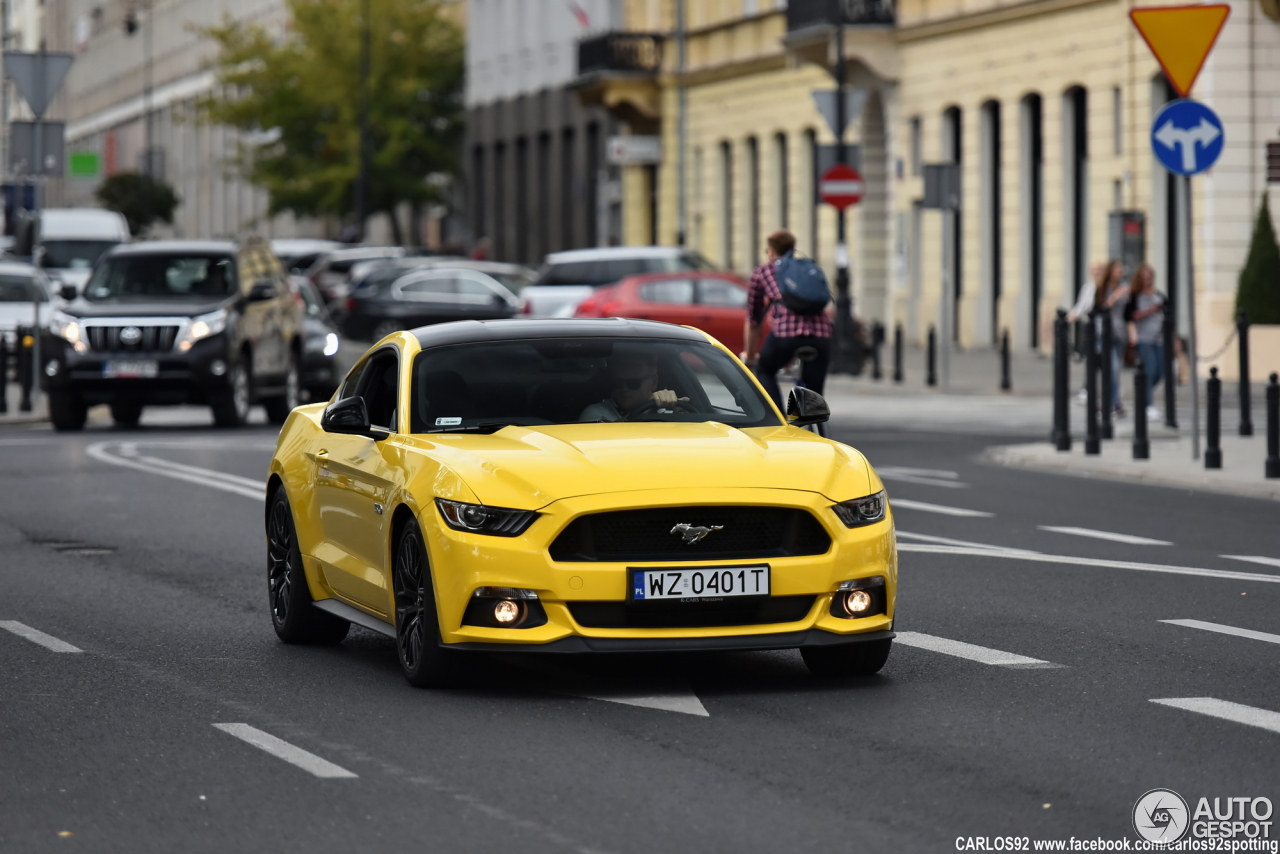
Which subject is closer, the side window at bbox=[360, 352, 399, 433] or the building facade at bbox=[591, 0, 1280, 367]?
the side window at bbox=[360, 352, 399, 433]

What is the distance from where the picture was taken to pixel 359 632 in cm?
1142

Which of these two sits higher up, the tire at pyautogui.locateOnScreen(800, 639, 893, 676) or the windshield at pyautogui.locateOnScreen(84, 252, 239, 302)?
the windshield at pyautogui.locateOnScreen(84, 252, 239, 302)

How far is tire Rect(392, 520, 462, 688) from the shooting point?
9250 millimetres

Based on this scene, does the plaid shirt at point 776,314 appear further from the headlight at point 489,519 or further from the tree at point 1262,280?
the tree at point 1262,280

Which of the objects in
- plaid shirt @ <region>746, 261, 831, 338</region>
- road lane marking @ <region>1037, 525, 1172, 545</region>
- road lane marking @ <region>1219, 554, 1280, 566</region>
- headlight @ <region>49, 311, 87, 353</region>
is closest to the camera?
road lane marking @ <region>1219, 554, 1280, 566</region>

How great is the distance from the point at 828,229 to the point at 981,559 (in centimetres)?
3586

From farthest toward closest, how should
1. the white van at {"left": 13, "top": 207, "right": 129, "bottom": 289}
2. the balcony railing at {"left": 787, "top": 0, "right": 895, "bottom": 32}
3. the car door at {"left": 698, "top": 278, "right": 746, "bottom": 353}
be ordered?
the white van at {"left": 13, "top": 207, "right": 129, "bottom": 289} → the balcony railing at {"left": 787, "top": 0, "right": 895, "bottom": 32} → the car door at {"left": 698, "top": 278, "right": 746, "bottom": 353}

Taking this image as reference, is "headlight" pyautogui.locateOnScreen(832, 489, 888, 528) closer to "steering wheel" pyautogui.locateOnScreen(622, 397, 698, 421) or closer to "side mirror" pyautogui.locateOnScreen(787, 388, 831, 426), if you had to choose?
"side mirror" pyautogui.locateOnScreen(787, 388, 831, 426)

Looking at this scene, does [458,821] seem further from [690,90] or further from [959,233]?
[690,90]

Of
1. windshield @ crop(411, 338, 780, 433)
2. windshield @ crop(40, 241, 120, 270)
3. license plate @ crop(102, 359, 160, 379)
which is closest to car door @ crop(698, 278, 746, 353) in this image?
license plate @ crop(102, 359, 160, 379)

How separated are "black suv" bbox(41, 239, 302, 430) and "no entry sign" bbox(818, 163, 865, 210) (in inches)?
410

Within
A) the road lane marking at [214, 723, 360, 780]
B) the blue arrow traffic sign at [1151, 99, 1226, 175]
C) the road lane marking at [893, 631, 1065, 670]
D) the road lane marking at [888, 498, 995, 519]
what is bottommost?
the road lane marking at [888, 498, 995, 519]

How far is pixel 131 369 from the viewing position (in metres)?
26.3

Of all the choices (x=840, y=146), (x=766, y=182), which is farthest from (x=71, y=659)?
(x=766, y=182)
